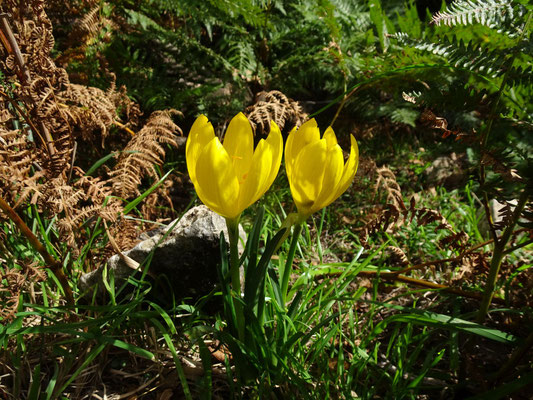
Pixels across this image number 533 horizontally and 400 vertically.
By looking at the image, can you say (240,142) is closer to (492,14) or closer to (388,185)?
(492,14)

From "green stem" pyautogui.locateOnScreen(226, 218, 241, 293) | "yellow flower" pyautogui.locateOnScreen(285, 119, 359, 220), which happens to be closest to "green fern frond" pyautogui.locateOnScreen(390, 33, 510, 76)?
"yellow flower" pyautogui.locateOnScreen(285, 119, 359, 220)

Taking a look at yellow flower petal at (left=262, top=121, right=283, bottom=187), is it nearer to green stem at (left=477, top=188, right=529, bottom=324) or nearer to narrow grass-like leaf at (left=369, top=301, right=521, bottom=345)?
narrow grass-like leaf at (left=369, top=301, right=521, bottom=345)

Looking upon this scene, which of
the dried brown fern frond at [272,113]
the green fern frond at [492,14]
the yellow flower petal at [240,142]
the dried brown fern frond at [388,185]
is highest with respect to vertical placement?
the green fern frond at [492,14]

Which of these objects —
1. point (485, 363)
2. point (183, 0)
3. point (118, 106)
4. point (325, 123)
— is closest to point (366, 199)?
point (325, 123)

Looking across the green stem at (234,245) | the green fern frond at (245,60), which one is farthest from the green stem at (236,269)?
the green fern frond at (245,60)

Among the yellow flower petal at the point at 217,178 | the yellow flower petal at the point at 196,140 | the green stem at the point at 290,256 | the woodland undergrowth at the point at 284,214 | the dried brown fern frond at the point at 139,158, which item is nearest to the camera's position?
the yellow flower petal at the point at 217,178

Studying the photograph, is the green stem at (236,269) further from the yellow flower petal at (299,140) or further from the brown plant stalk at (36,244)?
the brown plant stalk at (36,244)

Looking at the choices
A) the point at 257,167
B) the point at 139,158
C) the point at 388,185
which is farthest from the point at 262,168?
the point at 388,185
